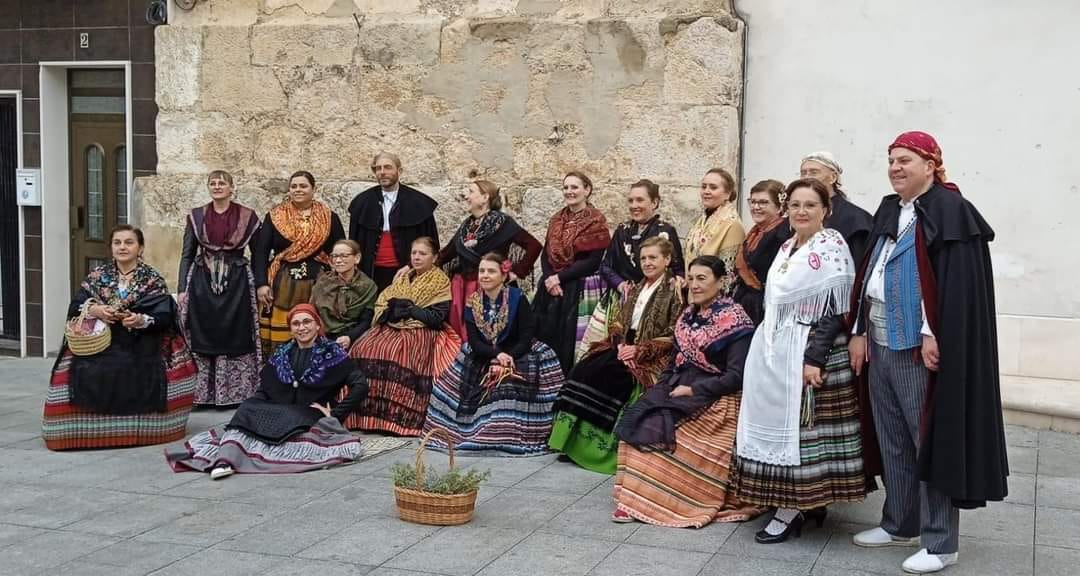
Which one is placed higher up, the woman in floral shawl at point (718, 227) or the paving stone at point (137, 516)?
the woman in floral shawl at point (718, 227)

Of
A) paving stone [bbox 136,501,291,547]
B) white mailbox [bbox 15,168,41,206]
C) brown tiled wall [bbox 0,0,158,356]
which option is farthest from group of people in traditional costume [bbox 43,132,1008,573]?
white mailbox [bbox 15,168,41,206]

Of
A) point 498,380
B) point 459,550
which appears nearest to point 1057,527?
point 459,550

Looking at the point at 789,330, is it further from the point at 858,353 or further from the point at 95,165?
the point at 95,165

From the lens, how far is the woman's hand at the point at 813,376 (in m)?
5.12

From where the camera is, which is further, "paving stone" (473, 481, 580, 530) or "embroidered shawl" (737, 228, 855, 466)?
"paving stone" (473, 481, 580, 530)

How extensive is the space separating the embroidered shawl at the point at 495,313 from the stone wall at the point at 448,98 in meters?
1.55

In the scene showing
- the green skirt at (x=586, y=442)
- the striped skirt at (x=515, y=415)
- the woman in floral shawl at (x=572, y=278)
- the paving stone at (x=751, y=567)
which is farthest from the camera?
the woman in floral shawl at (x=572, y=278)

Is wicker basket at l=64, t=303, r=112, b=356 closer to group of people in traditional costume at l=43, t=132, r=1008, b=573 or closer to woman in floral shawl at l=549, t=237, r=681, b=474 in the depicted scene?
group of people in traditional costume at l=43, t=132, r=1008, b=573

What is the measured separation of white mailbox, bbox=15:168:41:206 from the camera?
1013 centimetres

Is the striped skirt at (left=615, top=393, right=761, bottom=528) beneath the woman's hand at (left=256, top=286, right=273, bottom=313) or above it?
beneath

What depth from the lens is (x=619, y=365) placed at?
6586 mm

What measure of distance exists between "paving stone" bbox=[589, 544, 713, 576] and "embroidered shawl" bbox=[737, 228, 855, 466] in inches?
20.9

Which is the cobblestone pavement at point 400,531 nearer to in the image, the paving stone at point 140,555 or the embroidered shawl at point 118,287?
the paving stone at point 140,555

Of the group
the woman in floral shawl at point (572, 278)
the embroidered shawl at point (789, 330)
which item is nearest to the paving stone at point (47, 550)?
the embroidered shawl at point (789, 330)
